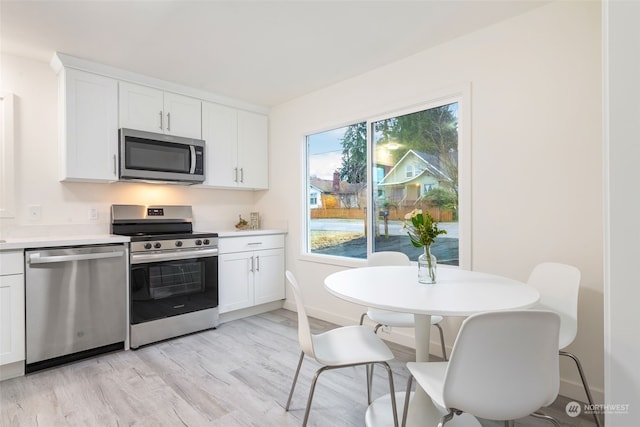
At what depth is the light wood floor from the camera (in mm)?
1819

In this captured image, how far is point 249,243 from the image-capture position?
362 centimetres

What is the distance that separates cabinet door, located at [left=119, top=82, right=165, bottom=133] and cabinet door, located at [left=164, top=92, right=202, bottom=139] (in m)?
0.06

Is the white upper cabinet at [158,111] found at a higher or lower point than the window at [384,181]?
higher

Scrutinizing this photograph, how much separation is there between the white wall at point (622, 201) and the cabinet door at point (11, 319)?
3.31m

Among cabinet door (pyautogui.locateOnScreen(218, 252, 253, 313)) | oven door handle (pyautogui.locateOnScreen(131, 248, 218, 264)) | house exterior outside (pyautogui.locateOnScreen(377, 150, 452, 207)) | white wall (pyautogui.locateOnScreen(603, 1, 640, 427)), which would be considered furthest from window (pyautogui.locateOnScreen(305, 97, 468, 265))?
white wall (pyautogui.locateOnScreen(603, 1, 640, 427))

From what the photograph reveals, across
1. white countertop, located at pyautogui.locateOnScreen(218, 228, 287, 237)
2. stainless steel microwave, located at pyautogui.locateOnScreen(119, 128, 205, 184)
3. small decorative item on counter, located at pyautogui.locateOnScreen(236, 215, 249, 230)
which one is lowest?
white countertop, located at pyautogui.locateOnScreen(218, 228, 287, 237)

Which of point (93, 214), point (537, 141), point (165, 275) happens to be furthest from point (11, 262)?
point (537, 141)

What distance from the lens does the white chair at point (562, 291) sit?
66.2 inches

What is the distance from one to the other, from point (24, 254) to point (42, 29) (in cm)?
160

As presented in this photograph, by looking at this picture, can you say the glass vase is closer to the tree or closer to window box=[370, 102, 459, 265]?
window box=[370, 102, 459, 265]

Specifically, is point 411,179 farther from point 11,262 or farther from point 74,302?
point 11,262

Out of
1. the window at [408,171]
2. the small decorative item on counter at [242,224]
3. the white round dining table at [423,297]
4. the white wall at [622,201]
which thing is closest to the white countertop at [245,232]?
the small decorative item on counter at [242,224]

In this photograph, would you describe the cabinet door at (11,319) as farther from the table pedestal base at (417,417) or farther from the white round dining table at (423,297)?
the table pedestal base at (417,417)

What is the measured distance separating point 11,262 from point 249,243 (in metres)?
1.93
